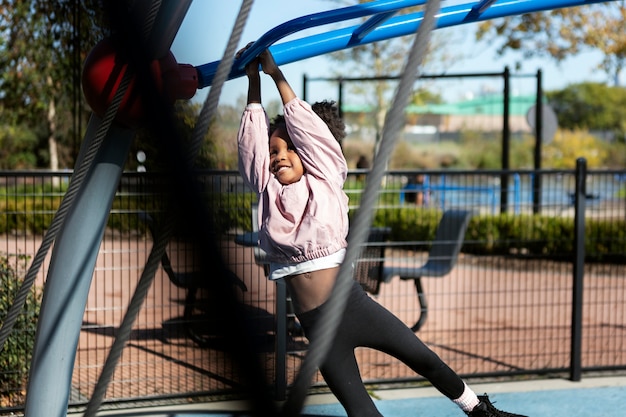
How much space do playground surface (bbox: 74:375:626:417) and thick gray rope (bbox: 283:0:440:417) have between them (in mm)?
3047

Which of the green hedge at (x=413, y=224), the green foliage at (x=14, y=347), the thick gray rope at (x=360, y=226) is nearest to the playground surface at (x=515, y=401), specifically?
the green foliage at (x=14, y=347)

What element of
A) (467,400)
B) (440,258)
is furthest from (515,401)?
(467,400)

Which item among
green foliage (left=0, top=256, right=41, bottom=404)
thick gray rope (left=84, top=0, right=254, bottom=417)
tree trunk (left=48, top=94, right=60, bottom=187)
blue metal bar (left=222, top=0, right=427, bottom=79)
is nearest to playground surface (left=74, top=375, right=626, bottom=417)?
green foliage (left=0, top=256, right=41, bottom=404)

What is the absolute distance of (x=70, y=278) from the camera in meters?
3.01

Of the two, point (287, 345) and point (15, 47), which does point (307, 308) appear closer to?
point (287, 345)

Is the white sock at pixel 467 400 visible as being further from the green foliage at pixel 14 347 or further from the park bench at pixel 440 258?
the park bench at pixel 440 258

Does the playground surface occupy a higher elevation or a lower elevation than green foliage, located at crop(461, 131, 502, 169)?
lower

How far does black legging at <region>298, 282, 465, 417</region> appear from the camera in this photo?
9.47 ft

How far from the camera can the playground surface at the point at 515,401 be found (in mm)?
4605

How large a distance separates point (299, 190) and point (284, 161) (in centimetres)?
12

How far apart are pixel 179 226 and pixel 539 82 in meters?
12.8

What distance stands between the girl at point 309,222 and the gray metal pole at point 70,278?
1.55ft

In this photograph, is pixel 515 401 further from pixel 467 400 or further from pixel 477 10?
pixel 477 10

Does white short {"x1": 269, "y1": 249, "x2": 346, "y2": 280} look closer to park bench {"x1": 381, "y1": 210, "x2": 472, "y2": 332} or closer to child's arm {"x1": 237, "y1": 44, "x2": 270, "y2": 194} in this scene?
child's arm {"x1": 237, "y1": 44, "x2": 270, "y2": 194}
